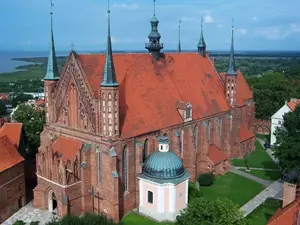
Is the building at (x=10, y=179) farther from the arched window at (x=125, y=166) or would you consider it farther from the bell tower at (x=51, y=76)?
the arched window at (x=125, y=166)

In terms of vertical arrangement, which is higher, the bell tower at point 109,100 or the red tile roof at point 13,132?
the bell tower at point 109,100

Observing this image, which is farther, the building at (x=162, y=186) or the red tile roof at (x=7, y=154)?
the red tile roof at (x=7, y=154)

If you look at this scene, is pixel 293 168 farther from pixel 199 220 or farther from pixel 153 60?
pixel 153 60

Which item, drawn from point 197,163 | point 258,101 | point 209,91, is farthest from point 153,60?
point 258,101

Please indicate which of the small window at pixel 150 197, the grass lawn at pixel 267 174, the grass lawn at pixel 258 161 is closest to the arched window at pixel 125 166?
→ the small window at pixel 150 197

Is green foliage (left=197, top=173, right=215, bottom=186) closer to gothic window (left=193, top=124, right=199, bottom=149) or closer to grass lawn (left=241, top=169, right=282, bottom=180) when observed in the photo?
gothic window (left=193, top=124, right=199, bottom=149)

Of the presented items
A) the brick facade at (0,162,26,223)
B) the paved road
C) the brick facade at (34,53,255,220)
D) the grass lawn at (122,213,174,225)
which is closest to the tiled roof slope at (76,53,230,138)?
the brick facade at (34,53,255,220)
